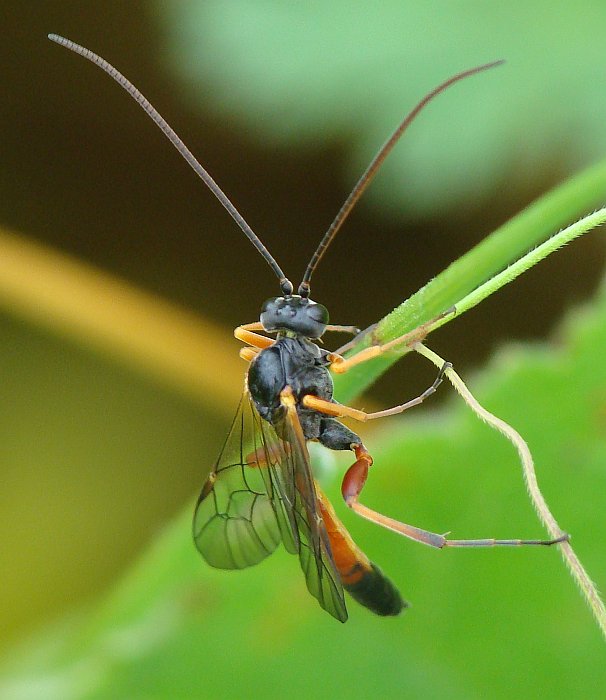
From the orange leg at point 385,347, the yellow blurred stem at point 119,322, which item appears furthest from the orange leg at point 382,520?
the yellow blurred stem at point 119,322

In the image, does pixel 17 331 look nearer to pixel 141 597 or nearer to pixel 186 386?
pixel 186 386

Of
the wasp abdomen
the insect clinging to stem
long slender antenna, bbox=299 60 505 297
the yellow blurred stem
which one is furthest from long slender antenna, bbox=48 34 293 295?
the yellow blurred stem

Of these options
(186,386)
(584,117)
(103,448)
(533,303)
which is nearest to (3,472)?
(103,448)

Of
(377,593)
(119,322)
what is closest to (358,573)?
(377,593)

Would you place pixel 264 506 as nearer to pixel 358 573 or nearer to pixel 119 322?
A: pixel 358 573

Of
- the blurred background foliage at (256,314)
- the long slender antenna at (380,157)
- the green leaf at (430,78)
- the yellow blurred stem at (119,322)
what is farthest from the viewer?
the yellow blurred stem at (119,322)

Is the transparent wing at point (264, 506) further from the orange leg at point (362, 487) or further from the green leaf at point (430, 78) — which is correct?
the green leaf at point (430, 78)

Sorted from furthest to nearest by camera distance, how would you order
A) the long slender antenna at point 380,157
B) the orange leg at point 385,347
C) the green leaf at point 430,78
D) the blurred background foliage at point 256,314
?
1. the green leaf at point 430,78
2. the blurred background foliage at point 256,314
3. the orange leg at point 385,347
4. the long slender antenna at point 380,157
